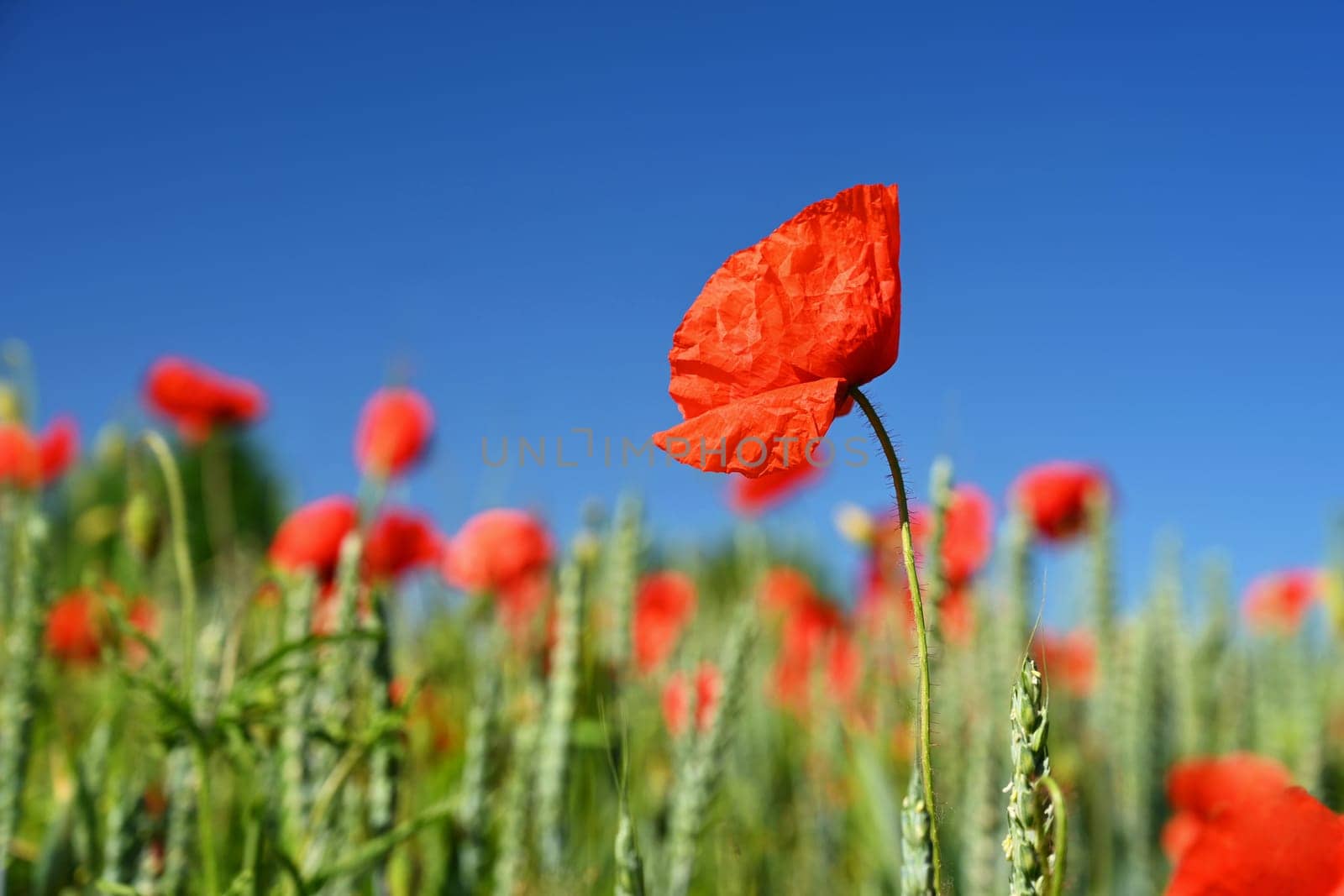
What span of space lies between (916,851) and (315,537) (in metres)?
1.48

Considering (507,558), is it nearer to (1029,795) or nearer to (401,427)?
(401,427)

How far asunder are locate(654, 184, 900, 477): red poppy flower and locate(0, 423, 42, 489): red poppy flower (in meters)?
1.16

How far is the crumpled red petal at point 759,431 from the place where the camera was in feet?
1.90

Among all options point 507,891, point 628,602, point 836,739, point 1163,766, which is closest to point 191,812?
point 507,891

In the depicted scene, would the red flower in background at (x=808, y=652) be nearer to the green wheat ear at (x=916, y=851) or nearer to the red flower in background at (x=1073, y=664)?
the red flower in background at (x=1073, y=664)

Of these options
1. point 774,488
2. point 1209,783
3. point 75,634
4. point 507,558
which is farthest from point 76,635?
point 1209,783

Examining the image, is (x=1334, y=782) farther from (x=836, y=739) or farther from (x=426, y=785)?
(x=426, y=785)

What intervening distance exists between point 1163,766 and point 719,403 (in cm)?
135

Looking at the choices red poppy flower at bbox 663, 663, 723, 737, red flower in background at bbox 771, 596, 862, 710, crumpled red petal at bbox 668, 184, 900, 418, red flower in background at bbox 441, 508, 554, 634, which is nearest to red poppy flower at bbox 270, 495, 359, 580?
red flower in background at bbox 441, 508, 554, 634

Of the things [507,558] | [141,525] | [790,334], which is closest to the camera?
[790,334]

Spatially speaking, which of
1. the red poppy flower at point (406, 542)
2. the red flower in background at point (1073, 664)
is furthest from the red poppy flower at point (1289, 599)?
the red poppy flower at point (406, 542)

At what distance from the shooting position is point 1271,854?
1.68 feet

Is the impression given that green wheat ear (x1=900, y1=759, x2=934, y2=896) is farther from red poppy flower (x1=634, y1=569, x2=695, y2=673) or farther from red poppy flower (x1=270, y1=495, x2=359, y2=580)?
red poppy flower (x1=634, y1=569, x2=695, y2=673)

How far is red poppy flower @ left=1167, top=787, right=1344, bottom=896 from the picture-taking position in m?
0.51
